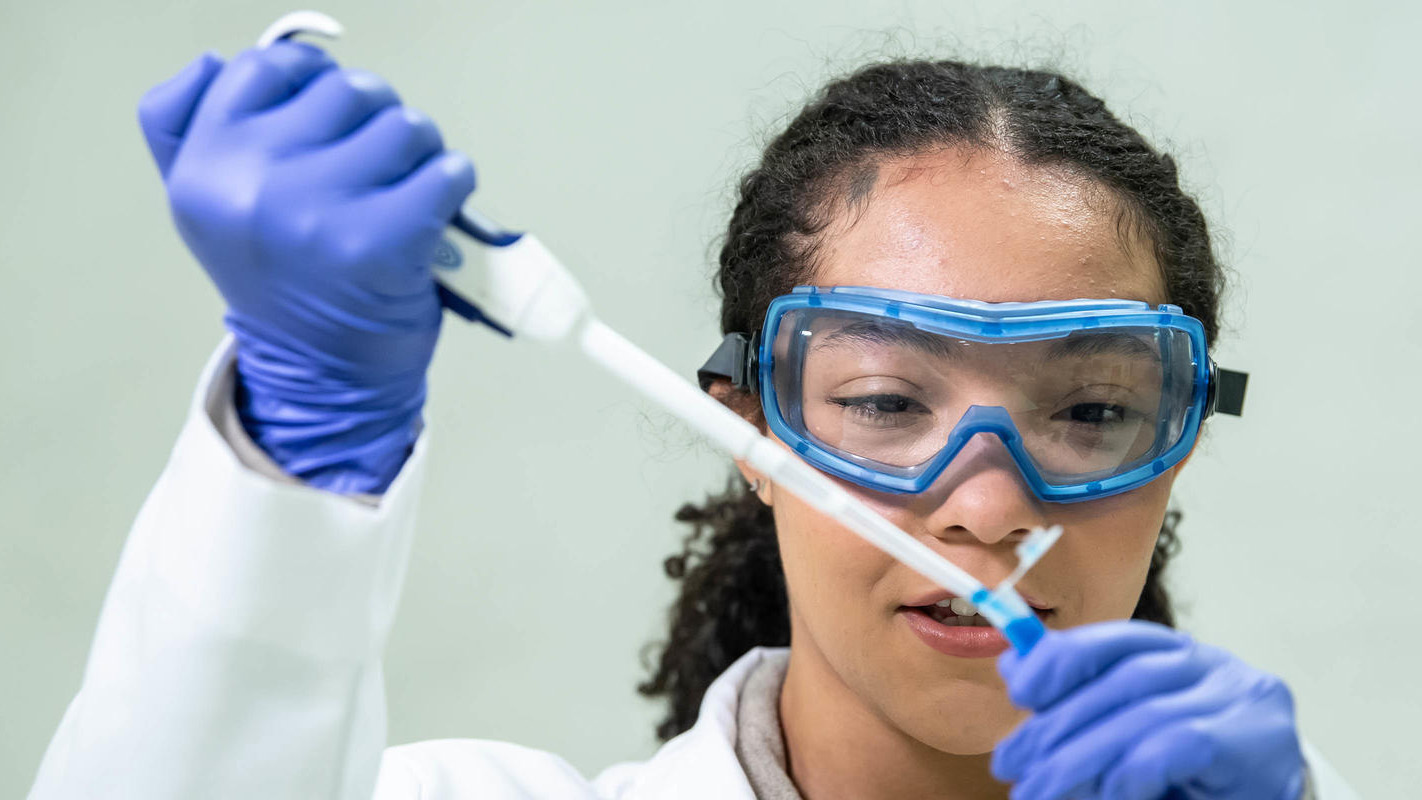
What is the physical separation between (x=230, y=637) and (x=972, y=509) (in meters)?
0.82

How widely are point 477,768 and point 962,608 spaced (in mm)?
738

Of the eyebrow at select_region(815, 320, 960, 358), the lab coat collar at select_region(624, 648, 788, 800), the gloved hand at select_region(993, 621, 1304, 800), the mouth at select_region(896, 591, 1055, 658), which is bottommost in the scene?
the lab coat collar at select_region(624, 648, 788, 800)

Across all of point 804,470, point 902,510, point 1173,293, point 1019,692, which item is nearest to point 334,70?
point 804,470

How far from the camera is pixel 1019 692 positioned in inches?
50.6

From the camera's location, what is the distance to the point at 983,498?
5.13 ft

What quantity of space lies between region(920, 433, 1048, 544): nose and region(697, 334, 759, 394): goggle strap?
0.35 meters

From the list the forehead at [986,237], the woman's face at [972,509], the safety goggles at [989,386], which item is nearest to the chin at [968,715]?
the woman's face at [972,509]

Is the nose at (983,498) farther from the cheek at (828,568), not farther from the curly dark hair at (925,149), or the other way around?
the curly dark hair at (925,149)

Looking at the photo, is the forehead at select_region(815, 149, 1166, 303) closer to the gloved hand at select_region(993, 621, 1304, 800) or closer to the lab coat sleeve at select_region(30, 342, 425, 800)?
the gloved hand at select_region(993, 621, 1304, 800)

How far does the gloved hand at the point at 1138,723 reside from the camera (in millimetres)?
1267

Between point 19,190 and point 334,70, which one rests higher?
point 334,70

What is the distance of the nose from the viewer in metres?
1.55

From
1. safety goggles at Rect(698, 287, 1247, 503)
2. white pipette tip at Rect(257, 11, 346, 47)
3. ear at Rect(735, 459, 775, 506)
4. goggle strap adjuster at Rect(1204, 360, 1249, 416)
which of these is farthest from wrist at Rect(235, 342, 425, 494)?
goggle strap adjuster at Rect(1204, 360, 1249, 416)

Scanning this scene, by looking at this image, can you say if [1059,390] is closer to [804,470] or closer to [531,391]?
[804,470]
